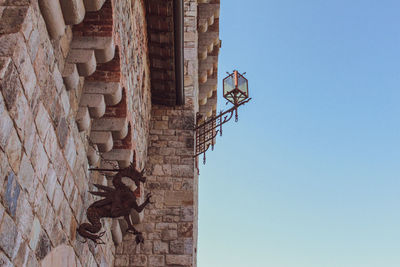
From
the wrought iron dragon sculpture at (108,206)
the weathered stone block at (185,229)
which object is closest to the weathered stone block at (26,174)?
the wrought iron dragon sculpture at (108,206)

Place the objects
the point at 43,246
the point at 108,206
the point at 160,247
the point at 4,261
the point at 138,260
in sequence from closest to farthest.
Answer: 1. the point at 4,261
2. the point at 43,246
3. the point at 108,206
4. the point at 138,260
5. the point at 160,247

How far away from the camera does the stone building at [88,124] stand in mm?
2590

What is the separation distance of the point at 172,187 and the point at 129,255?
1.19m

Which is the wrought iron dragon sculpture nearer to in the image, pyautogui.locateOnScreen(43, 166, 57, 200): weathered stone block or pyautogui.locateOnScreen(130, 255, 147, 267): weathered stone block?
pyautogui.locateOnScreen(43, 166, 57, 200): weathered stone block

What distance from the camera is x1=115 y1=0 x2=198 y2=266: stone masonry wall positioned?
6215 mm

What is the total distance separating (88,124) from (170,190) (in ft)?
9.71

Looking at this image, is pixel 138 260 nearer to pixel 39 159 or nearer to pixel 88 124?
pixel 88 124

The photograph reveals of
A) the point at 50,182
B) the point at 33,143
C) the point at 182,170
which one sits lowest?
the point at 50,182

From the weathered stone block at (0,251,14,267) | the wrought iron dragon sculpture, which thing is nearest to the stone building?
the weathered stone block at (0,251,14,267)

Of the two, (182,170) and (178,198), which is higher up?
(182,170)

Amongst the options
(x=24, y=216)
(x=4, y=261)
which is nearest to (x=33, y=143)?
(x=24, y=216)

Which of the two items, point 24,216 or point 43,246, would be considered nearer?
point 24,216

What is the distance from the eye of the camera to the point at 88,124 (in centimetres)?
401

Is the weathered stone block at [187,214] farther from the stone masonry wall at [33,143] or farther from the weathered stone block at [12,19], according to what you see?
the weathered stone block at [12,19]
